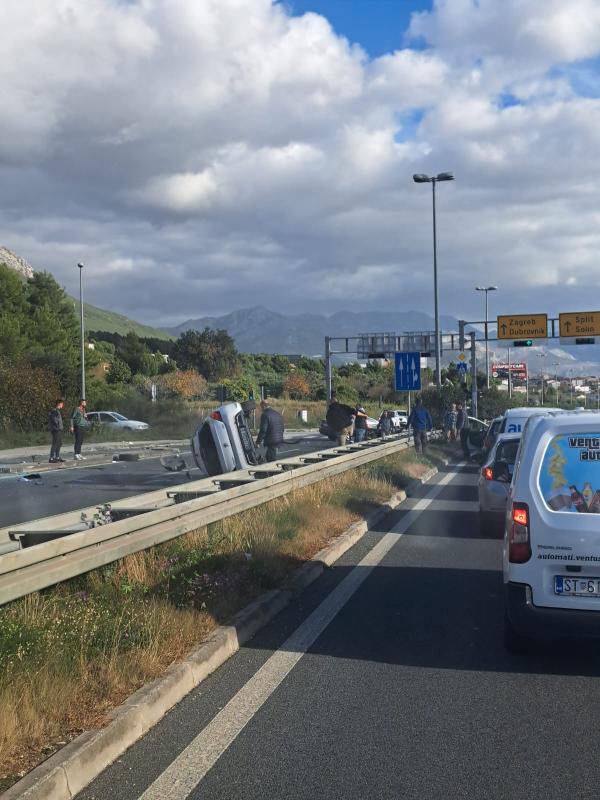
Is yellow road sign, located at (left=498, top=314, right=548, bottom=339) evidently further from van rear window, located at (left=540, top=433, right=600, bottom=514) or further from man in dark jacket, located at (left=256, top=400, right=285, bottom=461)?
van rear window, located at (left=540, top=433, right=600, bottom=514)

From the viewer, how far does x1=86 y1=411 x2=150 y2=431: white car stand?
46.5 metres

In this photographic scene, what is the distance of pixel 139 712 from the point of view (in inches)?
188

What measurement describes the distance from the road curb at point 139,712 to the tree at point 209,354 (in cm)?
8822

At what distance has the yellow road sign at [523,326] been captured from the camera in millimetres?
48625

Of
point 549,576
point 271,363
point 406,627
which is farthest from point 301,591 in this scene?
point 271,363

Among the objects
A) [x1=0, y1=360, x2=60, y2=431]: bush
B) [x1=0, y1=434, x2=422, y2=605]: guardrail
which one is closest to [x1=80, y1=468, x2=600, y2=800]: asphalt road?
[x1=0, y1=434, x2=422, y2=605]: guardrail

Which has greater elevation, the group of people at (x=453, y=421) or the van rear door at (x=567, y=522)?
the van rear door at (x=567, y=522)

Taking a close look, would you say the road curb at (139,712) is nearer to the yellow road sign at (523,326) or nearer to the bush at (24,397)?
the bush at (24,397)

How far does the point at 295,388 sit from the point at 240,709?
3522 inches

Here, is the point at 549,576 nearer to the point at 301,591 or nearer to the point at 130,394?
the point at 301,591

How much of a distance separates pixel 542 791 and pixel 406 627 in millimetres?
3077

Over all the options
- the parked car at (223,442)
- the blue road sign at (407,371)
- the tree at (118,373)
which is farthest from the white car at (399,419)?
the parked car at (223,442)

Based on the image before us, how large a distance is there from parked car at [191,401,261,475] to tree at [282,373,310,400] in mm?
77055

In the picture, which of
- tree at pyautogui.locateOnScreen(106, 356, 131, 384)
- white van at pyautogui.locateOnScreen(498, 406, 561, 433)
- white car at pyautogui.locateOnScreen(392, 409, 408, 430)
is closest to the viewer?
white van at pyautogui.locateOnScreen(498, 406, 561, 433)
